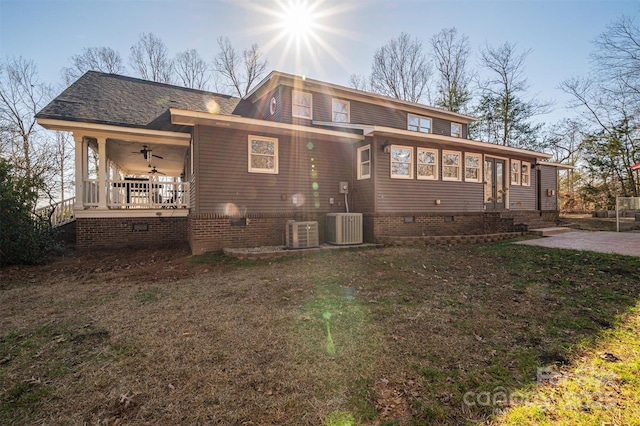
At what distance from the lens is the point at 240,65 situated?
25.0m

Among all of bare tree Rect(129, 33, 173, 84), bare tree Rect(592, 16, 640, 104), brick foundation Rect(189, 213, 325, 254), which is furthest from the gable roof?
bare tree Rect(129, 33, 173, 84)

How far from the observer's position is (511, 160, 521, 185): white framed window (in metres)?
13.5

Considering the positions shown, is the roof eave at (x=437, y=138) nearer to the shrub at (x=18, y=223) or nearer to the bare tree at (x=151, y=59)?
the shrub at (x=18, y=223)

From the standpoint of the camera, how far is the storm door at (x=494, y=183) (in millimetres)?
12531

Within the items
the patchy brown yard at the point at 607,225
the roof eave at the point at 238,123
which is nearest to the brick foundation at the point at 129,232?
the roof eave at the point at 238,123

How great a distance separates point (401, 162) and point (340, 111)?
12.5 ft

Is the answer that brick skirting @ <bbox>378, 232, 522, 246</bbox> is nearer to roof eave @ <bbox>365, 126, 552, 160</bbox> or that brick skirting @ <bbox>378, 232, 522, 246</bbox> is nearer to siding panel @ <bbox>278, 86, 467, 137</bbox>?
roof eave @ <bbox>365, 126, 552, 160</bbox>

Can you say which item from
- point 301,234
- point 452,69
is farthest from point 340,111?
point 452,69

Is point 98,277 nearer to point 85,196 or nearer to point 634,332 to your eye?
point 85,196

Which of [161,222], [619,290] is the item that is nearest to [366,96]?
[161,222]

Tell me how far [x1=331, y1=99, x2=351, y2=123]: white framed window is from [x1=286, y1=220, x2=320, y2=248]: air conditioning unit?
548 centimetres

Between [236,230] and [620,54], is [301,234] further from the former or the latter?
[620,54]

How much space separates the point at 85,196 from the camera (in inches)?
360

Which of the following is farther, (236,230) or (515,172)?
(515,172)
